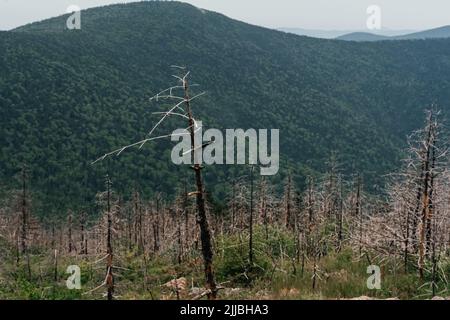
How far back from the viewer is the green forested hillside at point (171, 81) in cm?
6794

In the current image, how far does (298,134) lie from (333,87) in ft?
145

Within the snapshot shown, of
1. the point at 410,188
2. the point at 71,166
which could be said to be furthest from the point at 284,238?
the point at 71,166

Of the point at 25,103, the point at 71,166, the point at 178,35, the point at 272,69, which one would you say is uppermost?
the point at 178,35

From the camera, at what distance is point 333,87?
440 ft

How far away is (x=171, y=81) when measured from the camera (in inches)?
4097

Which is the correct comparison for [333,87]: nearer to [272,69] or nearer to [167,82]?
[272,69]

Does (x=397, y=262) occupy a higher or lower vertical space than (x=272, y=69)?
lower

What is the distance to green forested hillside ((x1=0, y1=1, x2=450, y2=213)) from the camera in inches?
2675

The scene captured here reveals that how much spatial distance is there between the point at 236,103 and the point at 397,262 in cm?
9433

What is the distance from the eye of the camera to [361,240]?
14438mm

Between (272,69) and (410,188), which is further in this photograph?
(272,69)
